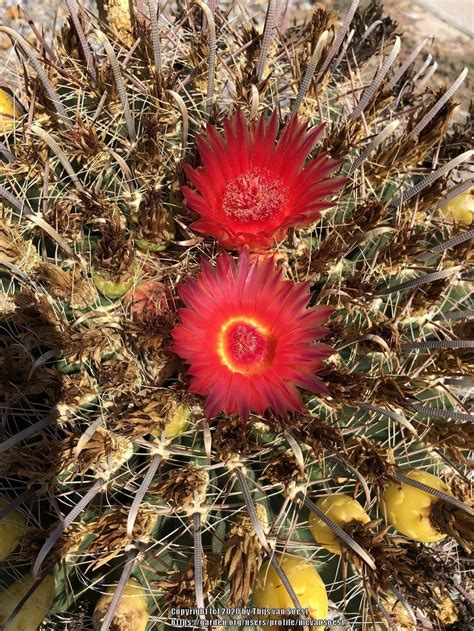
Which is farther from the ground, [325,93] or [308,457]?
[325,93]

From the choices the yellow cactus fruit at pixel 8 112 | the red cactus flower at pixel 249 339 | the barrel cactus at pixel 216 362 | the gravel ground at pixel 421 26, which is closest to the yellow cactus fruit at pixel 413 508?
the barrel cactus at pixel 216 362

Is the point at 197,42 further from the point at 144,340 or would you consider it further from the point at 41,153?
the point at 144,340

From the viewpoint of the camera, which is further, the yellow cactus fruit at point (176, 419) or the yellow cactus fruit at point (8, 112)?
the yellow cactus fruit at point (8, 112)

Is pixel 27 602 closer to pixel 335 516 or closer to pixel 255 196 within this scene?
pixel 335 516

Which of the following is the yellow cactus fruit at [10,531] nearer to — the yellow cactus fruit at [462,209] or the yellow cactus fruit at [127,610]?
the yellow cactus fruit at [127,610]

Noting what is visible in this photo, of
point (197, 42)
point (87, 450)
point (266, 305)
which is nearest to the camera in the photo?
point (87, 450)

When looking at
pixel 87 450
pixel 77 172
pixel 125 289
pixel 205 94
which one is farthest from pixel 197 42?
pixel 87 450

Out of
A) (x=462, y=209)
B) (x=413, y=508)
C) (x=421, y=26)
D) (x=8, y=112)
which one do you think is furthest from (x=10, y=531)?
(x=421, y=26)
